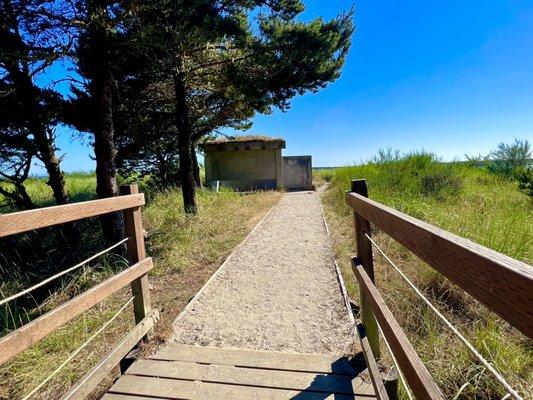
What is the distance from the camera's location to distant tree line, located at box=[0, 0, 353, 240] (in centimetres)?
496

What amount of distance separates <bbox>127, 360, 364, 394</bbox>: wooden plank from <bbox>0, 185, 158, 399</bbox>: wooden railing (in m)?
0.27

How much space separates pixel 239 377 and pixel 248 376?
7 cm

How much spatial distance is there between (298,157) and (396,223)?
17314mm

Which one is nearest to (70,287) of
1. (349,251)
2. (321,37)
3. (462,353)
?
(349,251)

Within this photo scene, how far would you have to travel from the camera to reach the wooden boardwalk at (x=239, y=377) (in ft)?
7.37

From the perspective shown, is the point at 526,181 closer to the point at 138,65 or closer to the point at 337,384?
the point at 337,384

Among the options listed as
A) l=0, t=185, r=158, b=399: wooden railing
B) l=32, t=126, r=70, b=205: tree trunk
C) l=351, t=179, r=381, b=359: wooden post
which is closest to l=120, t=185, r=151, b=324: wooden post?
l=0, t=185, r=158, b=399: wooden railing

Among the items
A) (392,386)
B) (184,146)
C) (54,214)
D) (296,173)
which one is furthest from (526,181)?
(296,173)

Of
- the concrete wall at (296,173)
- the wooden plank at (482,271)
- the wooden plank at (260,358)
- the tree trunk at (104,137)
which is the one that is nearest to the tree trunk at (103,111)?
the tree trunk at (104,137)

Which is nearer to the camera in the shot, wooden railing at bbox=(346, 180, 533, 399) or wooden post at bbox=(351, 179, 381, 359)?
wooden railing at bbox=(346, 180, 533, 399)

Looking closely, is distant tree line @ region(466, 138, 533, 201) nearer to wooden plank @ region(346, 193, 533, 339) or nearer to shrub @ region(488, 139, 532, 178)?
shrub @ region(488, 139, 532, 178)

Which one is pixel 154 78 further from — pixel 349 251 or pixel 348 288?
pixel 348 288

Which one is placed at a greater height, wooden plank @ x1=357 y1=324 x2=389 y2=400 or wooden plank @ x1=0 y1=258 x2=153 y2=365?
wooden plank @ x1=0 y1=258 x2=153 y2=365

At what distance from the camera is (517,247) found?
4.00 metres
